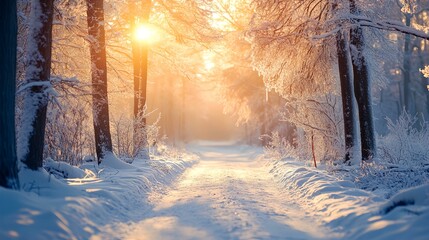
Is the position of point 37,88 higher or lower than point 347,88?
lower

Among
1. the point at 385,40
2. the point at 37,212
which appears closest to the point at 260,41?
the point at 385,40

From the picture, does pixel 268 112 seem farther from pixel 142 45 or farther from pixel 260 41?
pixel 260 41

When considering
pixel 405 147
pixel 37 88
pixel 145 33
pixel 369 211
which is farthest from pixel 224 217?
pixel 145 33

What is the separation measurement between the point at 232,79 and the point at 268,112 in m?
Result: 3.67

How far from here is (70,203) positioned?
5918 mm

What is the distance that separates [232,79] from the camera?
2672 cm

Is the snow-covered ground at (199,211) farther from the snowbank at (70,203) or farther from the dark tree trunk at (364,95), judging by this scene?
the dark tree trunk at (364,95)

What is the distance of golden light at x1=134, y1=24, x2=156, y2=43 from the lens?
14.8 meters

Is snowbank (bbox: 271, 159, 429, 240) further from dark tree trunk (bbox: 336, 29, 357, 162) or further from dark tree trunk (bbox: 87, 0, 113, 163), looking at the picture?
dark tree trunk (bbox: 87, 0, 113, 163)

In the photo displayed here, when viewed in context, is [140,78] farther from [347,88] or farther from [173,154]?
[347,88]

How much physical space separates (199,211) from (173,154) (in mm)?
13114

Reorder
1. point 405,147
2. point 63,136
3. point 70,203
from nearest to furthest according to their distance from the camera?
point 70,203 < point 63,136 < point 405,147

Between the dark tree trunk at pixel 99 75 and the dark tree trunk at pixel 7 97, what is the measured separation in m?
4.63

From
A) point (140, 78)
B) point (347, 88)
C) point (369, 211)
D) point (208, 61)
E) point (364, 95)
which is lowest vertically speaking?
point (369, 211)
